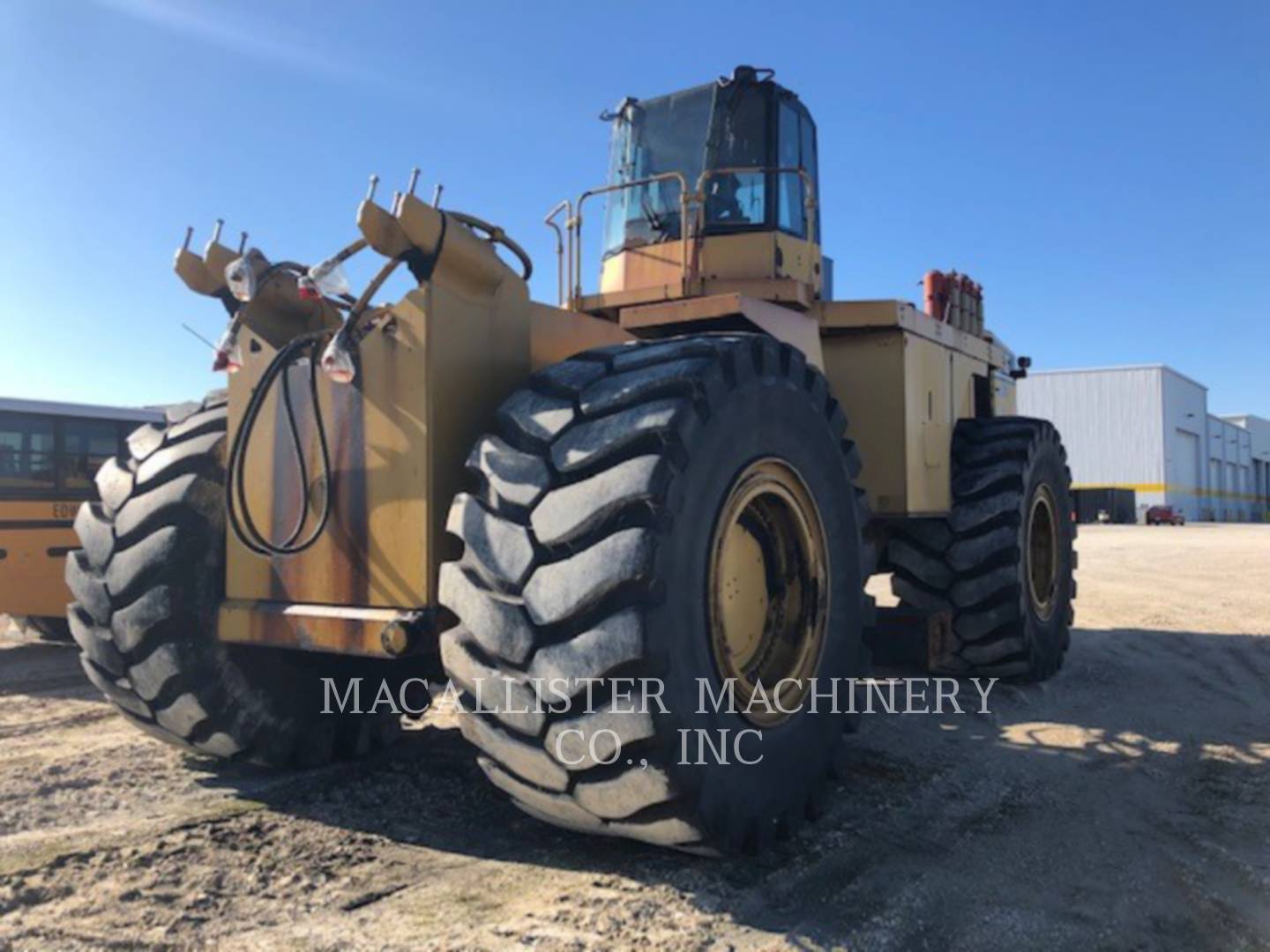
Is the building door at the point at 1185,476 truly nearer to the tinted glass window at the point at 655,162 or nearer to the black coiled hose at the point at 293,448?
the tinted glass window at the point at 655,162

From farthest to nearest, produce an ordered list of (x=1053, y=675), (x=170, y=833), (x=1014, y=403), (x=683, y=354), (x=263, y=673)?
(x=1014, y=403)
(x=1053, y=675)
(x=263, y=673)
(x=170, y=833)
(x=683, y=354)

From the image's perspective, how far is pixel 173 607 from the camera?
12.3 feet

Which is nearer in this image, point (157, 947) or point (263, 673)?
point (157, 947)

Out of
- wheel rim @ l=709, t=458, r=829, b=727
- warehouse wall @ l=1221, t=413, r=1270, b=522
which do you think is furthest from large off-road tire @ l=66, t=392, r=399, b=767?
warehouse wall @ l=1221, t=413, r=1270, b=522

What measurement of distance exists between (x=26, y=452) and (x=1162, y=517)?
50.8 m

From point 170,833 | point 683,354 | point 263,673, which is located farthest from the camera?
point 263,673

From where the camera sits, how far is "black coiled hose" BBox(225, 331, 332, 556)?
11.7 feet

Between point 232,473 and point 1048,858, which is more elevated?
point 232,473

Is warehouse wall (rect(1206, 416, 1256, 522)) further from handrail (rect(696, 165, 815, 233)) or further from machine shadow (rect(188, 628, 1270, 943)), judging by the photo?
handrail (rect(696, 165, 815, 233))

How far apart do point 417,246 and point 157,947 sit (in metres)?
2.21

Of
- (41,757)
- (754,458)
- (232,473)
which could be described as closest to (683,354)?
(754,458)

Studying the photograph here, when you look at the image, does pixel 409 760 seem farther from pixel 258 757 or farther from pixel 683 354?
pixel 683 354

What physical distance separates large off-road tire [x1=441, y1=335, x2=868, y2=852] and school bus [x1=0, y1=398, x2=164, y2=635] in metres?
7.26

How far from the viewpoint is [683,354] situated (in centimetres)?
327
